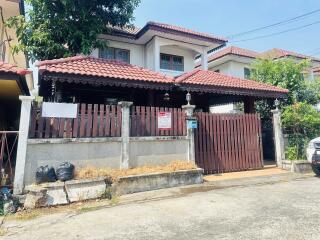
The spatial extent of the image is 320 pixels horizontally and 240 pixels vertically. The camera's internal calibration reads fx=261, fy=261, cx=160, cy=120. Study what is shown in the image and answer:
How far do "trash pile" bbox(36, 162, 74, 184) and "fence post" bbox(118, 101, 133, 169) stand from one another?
4.98 ft

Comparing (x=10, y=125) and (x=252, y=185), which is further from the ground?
(x=10, y=125)

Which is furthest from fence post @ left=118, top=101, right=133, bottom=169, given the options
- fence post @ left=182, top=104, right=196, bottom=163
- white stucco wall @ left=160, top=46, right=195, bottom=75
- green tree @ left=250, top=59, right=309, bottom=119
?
green tree @ left=250, top=59, right=309, bottom=119

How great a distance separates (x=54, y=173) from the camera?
6.37 meters

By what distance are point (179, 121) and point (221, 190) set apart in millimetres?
2663

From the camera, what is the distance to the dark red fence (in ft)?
26.1

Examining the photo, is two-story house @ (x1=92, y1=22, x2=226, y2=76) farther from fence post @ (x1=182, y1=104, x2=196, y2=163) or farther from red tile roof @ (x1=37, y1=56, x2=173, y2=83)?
fence post @ (x1=182, y1=104, x2=196, y2=163)

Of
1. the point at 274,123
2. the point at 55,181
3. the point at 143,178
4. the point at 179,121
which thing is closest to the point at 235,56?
the point at 274,123

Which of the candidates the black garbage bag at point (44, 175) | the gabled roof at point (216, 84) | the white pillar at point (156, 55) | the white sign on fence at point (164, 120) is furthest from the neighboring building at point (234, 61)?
the black garbage bag at point (44, 175)

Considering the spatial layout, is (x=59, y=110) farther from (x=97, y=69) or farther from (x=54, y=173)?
(x=97, y=69)

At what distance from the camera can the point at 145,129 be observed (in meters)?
8.08

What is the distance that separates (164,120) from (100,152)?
233cm

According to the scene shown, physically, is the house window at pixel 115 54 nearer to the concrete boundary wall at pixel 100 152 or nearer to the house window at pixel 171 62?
the house window at pixel 171 62

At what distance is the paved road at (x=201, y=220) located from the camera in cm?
418

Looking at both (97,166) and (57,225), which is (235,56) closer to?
(97,166)
